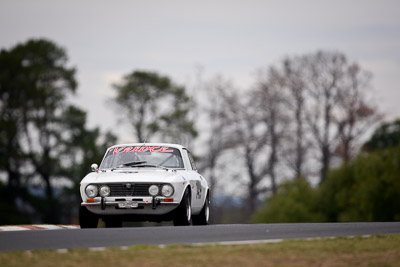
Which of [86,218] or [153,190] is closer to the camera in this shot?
[153,190]

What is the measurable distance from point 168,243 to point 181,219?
15.7 feet

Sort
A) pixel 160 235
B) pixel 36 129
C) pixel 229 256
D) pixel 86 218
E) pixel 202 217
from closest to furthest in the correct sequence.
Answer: pixel 229 256, pixel 160 235, pixel 86 218, pixel 202 217, pixel 36 129

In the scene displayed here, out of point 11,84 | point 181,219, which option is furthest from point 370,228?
point 11,84

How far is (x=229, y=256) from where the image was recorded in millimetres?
11836

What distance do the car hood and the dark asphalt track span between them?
64.4 inches

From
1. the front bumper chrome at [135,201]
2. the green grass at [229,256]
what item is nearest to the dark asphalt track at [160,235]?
the green grass at [229,256]

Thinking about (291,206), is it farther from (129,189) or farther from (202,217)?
(129,189)

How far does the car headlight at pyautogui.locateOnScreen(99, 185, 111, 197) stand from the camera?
59.0ft

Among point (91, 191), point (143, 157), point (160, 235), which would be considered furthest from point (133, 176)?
point (160, 235)

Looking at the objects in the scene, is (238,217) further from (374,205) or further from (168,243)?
(168,243)

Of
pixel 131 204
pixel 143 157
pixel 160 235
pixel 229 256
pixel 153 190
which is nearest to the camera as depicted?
pixel 229 256

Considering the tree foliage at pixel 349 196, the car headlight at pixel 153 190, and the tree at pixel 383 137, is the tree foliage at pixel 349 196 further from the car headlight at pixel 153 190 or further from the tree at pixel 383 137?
the car headlight at pixel 153 190

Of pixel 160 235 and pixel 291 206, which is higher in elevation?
pixel 291 206

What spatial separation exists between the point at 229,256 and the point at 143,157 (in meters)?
7.96
